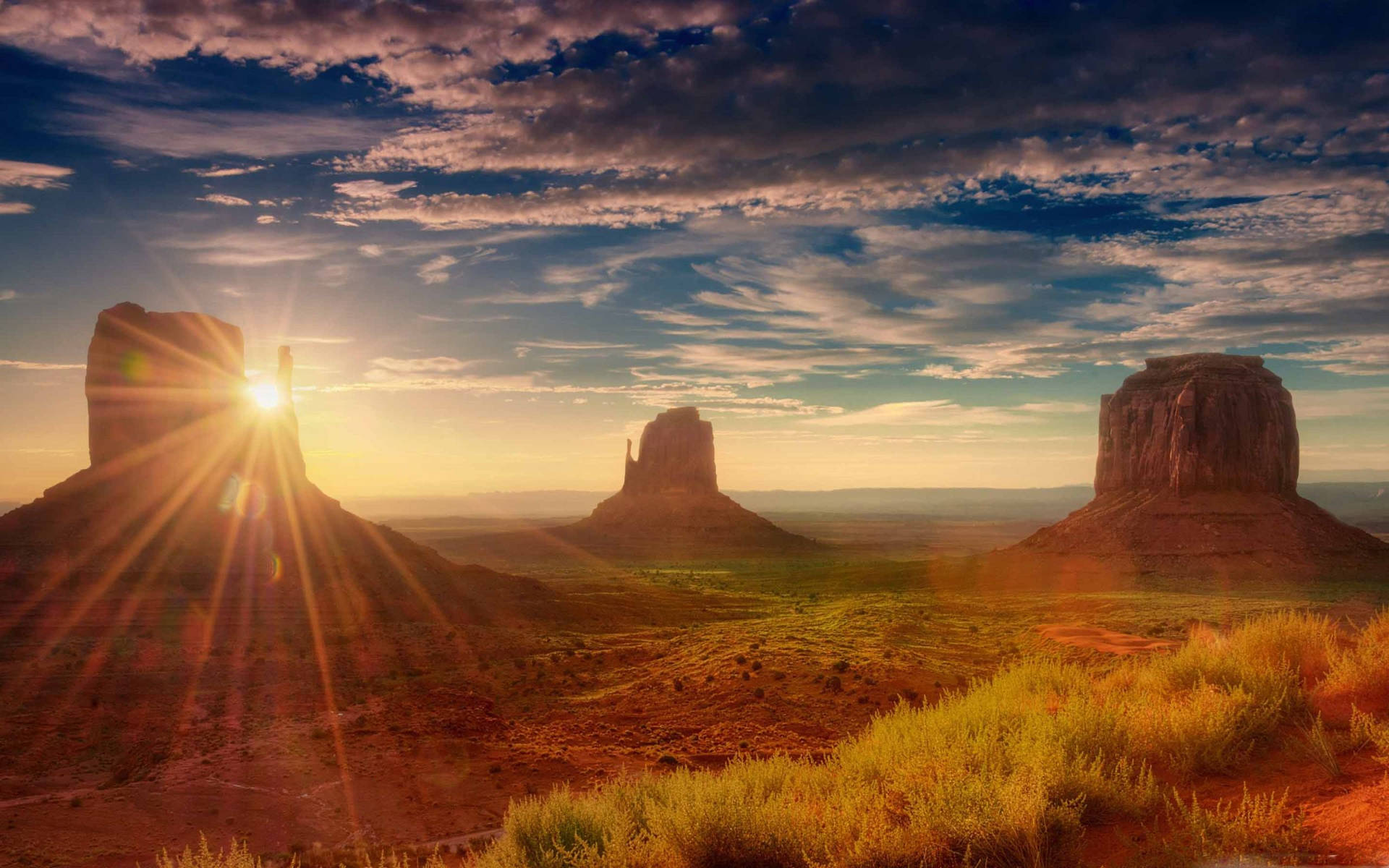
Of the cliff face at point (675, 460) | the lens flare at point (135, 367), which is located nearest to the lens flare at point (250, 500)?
the lens flare at point (135, 367)

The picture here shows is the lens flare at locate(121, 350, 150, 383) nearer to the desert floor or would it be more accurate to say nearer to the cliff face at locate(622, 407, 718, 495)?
the desert floor

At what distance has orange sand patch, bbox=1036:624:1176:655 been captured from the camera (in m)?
21.0

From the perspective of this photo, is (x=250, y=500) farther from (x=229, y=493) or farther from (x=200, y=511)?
(x=200, y=511)

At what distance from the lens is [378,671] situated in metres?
25.8

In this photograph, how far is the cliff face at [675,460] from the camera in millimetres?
115375

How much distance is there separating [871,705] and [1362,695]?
37.1ft

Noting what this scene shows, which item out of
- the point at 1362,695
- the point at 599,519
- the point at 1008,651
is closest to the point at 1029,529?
the point at 599,519

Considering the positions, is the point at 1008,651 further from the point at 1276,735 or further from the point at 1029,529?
the point at 1029,529

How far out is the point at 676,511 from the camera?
106 metres

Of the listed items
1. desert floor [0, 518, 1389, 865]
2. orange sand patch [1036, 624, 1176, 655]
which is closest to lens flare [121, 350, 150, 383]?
desert floor [0, 518, 1389, 865]

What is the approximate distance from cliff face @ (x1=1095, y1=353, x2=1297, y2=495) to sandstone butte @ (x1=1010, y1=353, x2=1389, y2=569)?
77 millimetres

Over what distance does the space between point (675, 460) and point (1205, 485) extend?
7052cm

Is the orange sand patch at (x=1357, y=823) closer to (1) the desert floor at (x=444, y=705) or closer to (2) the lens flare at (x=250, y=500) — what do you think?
(1) the desert floor at (x=444, y=705)

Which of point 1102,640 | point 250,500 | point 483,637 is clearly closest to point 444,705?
point 483,637
